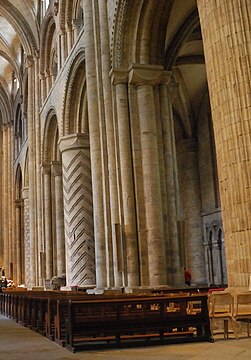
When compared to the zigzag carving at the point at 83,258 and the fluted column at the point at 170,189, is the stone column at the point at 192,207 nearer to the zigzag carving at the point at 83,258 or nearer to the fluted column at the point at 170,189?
the zigzag carving at the point at 83,258

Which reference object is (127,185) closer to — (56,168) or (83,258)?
(83,258)

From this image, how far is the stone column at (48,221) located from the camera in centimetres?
2380

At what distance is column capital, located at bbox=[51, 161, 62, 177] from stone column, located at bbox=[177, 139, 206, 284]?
6303mm

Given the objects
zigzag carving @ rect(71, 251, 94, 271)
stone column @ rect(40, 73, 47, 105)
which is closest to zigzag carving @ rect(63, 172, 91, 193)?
zigzag carving @ rect(71, 251, 94, 271)

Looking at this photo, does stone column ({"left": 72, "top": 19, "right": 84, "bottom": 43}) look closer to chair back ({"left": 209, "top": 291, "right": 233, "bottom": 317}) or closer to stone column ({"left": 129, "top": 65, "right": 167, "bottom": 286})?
stone column ({"left": 129, "top": 65, "right": 167, "bottom": 286})

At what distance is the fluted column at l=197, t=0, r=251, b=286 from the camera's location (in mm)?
7941

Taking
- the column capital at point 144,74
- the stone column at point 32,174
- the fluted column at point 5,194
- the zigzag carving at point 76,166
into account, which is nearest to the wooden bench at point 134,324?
the column capital at point 144,74

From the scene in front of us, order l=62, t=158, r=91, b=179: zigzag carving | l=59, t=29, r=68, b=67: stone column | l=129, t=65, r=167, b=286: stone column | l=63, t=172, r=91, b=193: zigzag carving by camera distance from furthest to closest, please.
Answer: l=59, t=29, r=68, b=67: stone column
l=62, t=158, r=91, b=179: zigzag carving
l=63, t=172, r=91, b=193: zigzag carving
l=129, t=65, r=167, b=286: stone column

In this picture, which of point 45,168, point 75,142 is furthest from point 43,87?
point 75,142

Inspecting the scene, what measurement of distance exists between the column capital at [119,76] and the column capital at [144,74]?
17 centimetres

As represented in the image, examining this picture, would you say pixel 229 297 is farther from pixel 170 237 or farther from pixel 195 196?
pixel 195 196

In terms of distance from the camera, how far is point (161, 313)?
7184 mm

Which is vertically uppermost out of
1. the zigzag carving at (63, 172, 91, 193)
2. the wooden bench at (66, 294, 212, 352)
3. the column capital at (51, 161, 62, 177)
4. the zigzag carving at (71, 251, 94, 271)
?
the column capital at (51, 161, 62, 177)

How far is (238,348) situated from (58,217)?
669 inches
